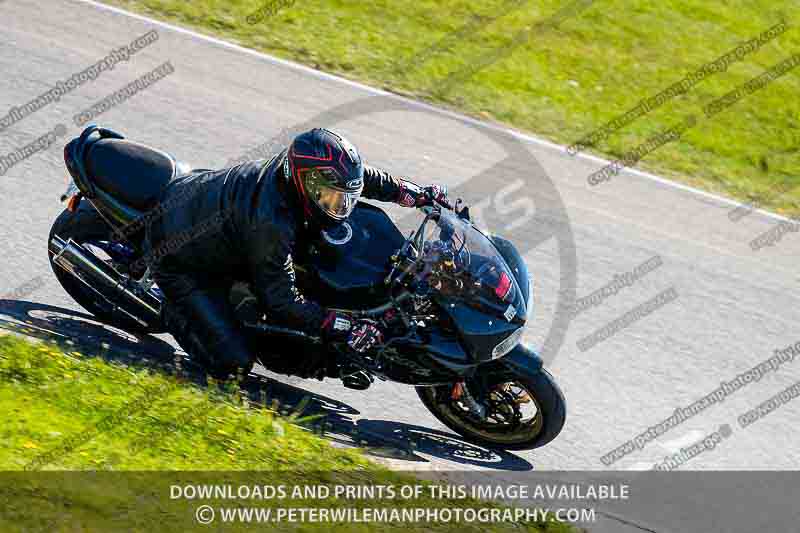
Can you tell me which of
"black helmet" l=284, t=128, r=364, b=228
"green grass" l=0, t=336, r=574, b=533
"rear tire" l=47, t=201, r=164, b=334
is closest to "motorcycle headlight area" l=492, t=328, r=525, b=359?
"green grass" l=0, t=336, r=574, b=533

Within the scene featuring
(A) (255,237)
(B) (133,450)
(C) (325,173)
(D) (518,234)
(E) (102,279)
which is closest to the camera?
(B) (133,450)

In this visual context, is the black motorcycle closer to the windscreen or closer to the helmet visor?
the windscreen

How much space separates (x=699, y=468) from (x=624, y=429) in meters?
0.61

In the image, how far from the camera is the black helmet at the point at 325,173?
611 centimetres

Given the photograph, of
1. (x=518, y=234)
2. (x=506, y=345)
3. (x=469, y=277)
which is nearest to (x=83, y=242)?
(x=469, y=277)

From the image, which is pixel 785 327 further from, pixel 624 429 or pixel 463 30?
pixel 463 30

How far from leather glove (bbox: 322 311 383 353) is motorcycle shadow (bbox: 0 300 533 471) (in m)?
0.67

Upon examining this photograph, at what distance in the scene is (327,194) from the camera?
6.14 m

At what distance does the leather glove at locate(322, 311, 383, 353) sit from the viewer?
6.37 meters

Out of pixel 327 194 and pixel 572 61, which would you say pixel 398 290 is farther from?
pixel 572 61

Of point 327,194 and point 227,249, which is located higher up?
point 327,194

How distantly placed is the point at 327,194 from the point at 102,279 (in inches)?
83.7

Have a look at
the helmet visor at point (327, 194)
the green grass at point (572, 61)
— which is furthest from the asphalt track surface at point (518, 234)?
the helmet visor at point (327, 194)

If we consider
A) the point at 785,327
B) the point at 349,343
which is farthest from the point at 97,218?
the point at 785,327
